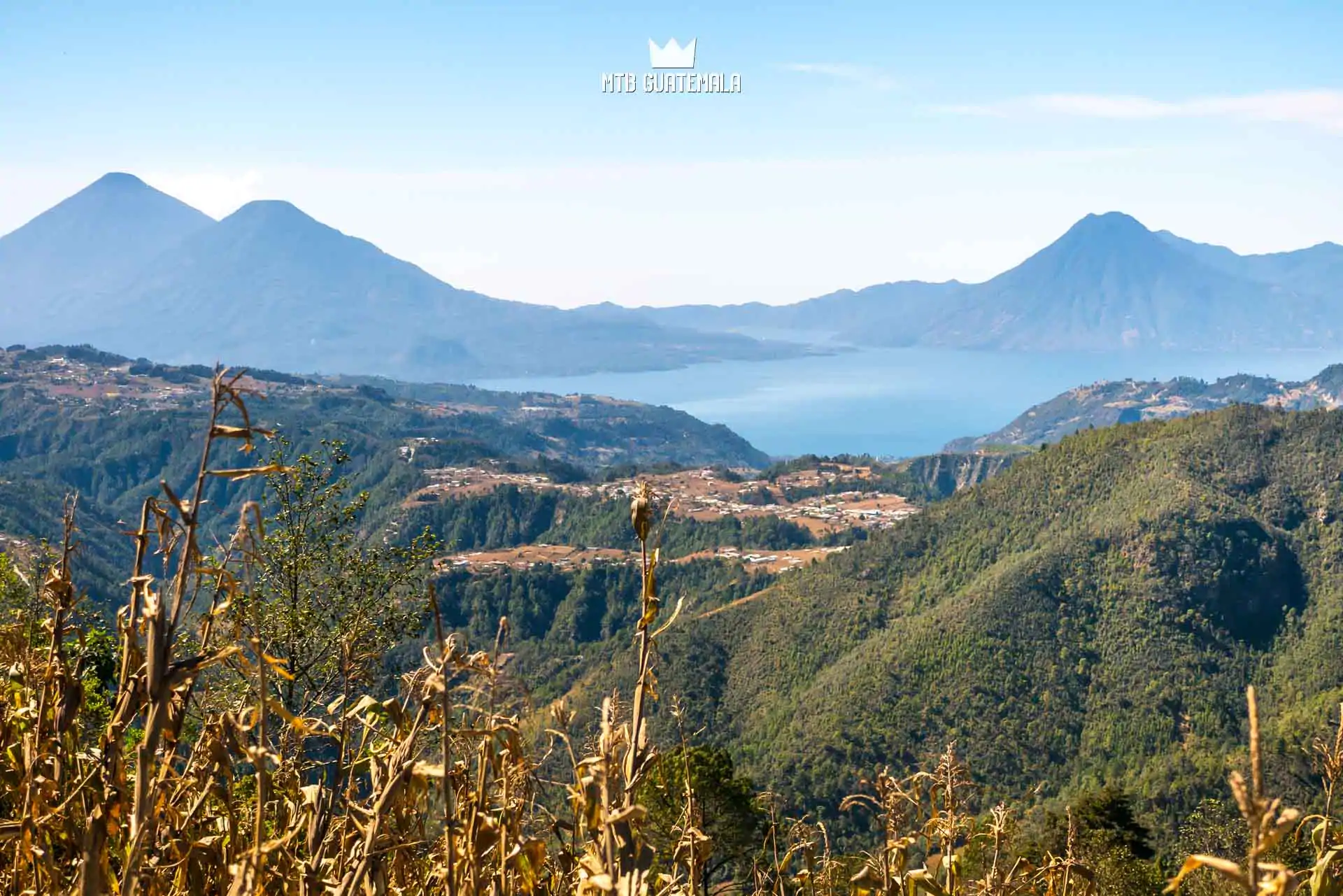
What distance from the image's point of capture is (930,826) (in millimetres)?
1720

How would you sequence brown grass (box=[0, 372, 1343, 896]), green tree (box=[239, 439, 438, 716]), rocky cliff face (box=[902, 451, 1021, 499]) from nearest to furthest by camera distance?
brown grass (box=[0, 372, 1343, 896])
green tree (box=[239, 439, 438, 716])
rocky cliff face (box=[902, 451, 1021, 499])

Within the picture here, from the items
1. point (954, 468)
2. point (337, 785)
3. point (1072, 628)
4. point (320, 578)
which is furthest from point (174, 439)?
point (337, 785)

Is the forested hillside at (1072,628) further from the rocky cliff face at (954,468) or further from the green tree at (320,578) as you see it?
the rocky cliff face at (954,468)

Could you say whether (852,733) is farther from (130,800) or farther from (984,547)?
(130,800)

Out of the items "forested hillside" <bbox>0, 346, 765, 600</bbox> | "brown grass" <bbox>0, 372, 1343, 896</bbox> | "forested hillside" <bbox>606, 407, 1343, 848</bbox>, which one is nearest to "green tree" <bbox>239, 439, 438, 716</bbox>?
"brown grass" <bbox>0, 372, 1343, 896</bbox>

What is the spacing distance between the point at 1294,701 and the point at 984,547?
→ 19.6 m

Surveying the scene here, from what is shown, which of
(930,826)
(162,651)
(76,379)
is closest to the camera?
(162,651)

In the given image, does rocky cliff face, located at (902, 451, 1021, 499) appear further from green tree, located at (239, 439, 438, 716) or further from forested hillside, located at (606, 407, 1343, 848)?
green tree, located at (239, 439, 438, 716)

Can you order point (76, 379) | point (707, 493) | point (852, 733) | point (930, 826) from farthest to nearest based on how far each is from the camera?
1. point (76, 379)
2. point (707, 493)
3. point (852, 733)
4. point (930, 826)

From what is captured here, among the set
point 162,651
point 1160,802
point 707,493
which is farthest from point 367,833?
point 707,493

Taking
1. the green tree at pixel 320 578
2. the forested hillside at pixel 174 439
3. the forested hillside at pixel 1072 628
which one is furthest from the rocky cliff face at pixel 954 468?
the green tree at pixel 320 578

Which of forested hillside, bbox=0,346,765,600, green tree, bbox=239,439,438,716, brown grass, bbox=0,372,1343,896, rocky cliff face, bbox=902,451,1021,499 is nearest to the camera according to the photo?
brown grass, bbox=0,372,1343,896

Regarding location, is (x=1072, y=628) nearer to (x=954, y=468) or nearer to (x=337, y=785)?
(x=337, y=785)

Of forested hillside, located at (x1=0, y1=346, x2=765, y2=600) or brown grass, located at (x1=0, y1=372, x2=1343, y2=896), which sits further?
forested hillside, located at (x1=0, y1=346, x2=765, y2=600)
